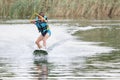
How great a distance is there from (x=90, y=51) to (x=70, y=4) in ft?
83.0

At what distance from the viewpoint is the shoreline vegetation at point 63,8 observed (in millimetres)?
45094

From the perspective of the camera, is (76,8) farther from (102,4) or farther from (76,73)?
(76,73)

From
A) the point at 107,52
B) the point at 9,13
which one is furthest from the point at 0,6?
the point at 107,52

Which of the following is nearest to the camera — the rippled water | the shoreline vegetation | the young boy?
the rippled water

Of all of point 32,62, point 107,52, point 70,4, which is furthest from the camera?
point 70,4

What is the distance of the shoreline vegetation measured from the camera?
45.1 metres

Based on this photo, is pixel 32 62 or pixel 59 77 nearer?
pixel 59 77

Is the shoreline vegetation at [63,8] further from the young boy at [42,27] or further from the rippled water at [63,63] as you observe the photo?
the young boy at [42,27]

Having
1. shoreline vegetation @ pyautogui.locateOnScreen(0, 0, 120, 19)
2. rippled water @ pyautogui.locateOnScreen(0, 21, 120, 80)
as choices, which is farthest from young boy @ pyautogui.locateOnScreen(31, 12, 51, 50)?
shoreline vegetation @ pyautogui.locateOnScreen(0, 0, 120, 19)

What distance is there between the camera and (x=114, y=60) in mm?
16359

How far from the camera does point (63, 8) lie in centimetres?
4547

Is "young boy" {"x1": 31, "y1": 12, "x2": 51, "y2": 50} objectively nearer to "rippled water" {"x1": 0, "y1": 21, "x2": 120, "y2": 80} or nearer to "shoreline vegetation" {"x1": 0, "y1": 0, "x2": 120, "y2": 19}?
"rippled water" {"x1": 0, "y1": 21, "x2": 120, "y2": 80}

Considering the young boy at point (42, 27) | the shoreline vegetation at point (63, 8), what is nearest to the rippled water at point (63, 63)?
the young boy at point (42, 27)

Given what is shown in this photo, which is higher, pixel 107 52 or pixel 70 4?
pixel 70 4
